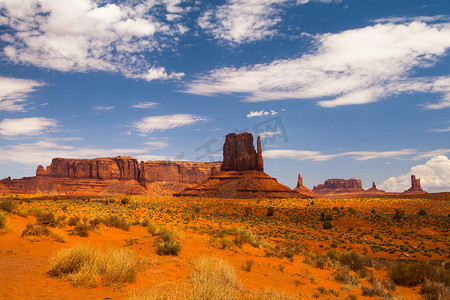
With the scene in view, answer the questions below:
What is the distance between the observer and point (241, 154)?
112188mm

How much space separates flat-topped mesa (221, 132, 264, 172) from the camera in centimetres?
11012

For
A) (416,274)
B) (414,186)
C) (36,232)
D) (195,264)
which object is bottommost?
(414,186)

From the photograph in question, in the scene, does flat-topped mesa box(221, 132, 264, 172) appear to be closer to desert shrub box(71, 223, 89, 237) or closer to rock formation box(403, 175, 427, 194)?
desert shrub box(71, 223, 89, 237)

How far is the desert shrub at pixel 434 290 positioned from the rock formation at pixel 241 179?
7156 centimetres

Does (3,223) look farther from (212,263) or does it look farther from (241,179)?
(241,179)

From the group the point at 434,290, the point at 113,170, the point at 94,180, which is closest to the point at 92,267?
the point at 434,290

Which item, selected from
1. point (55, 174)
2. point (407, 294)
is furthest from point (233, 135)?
point (407, 294)

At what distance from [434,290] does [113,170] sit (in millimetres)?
159537

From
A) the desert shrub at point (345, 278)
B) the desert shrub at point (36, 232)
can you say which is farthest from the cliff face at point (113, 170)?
the desert shrub at point (345, 278)

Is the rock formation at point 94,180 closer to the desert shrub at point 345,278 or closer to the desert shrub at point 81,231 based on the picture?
the desert shrub at point 81,231

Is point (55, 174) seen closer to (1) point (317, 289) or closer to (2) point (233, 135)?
(2) point (233, 135)

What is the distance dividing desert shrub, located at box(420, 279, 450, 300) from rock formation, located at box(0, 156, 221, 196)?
140340 mm

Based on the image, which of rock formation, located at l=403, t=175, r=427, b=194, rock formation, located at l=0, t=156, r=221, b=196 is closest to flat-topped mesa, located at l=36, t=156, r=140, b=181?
rock formation, located at l=0, t=156, r=221, b=196

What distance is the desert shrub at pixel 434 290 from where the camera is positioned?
9.09m
